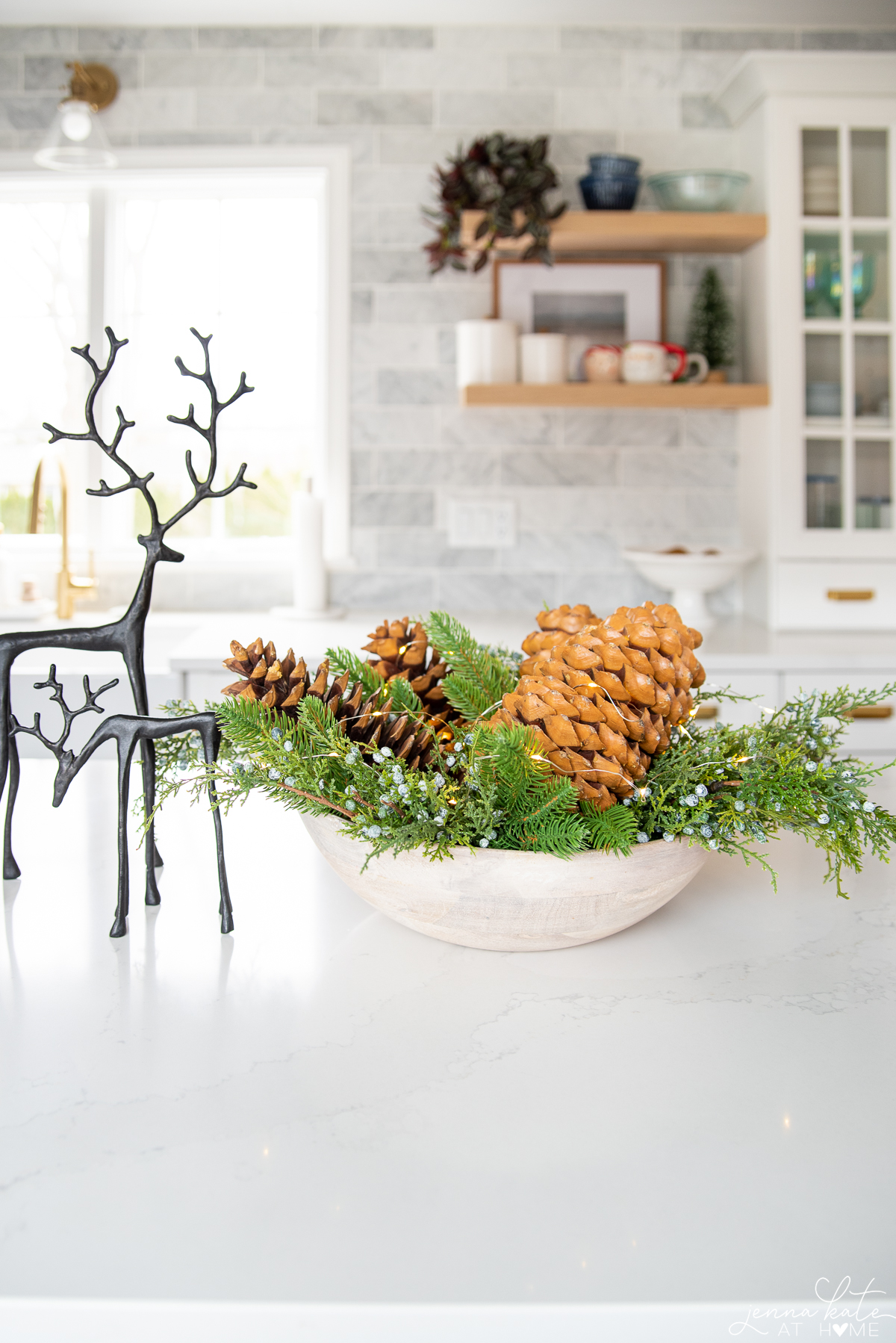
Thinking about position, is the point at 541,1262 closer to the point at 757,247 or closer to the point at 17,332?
the point at 757,247

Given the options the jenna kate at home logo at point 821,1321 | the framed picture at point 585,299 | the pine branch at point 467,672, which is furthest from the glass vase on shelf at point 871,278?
the jenna kate at home logo at point 821,1321

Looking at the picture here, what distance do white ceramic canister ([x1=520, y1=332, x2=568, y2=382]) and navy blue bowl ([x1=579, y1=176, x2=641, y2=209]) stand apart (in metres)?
0.34

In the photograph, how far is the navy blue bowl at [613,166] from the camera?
259 centimetres

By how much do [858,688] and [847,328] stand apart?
93cm

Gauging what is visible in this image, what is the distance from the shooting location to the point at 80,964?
74 cm

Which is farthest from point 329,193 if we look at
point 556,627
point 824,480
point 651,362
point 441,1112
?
point 441,1112

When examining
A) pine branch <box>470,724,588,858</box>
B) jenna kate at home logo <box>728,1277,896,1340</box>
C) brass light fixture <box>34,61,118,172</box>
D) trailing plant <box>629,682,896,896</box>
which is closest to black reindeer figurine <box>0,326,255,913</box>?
pine branch <box>470,724,588,858</box>

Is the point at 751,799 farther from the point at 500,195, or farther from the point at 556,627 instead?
the point at 500,195

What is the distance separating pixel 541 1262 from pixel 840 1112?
0.20 metres

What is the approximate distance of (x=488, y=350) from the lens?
264 centimetres

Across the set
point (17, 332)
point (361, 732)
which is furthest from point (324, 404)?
point (361, 732)

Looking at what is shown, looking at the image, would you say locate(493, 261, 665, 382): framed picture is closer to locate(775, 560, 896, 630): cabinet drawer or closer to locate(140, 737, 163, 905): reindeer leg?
locate(775, 560, 896, 630): cabinet drawer

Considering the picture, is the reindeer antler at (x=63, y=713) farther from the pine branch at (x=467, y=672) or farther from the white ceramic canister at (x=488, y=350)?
the white ceramic canister at (x=488, y=350)

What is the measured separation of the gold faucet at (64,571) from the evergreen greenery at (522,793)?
87.9 inches
